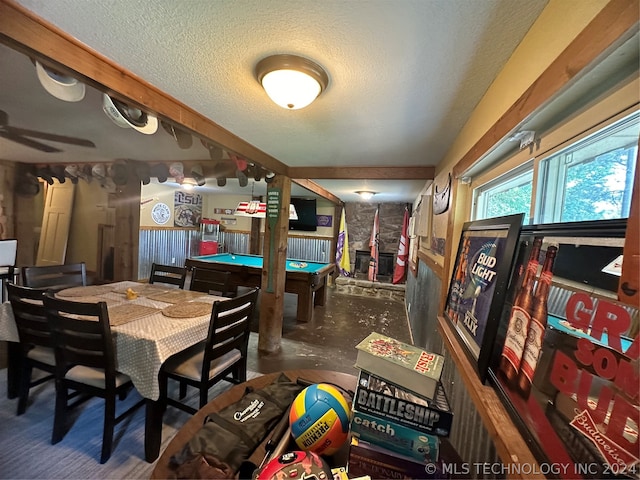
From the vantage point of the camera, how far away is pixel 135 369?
1499 millimetres

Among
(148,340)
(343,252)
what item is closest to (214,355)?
(148,340)

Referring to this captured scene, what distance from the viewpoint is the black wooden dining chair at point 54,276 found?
2309 millimetres

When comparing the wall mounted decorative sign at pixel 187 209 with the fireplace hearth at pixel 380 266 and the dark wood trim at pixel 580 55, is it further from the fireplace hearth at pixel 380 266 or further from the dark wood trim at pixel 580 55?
the dark wood trim at pixel 580 55

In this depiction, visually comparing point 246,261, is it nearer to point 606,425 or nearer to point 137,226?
point 137,226

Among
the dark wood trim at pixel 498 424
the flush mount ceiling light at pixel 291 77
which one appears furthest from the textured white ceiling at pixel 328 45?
the dark wood trim at pixel 498 424

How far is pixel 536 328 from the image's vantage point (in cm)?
71

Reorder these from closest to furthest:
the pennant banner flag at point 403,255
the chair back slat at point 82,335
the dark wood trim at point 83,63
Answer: the dark wood trim at point 83,63
the chair back slat at point 82,335
the pennant banner flag at point 403,255

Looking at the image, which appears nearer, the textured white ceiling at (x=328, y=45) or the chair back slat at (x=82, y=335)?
the textured white ceiling at (x=328, y=45)

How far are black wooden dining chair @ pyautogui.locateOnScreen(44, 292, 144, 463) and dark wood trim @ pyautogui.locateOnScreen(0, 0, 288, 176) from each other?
1.12m

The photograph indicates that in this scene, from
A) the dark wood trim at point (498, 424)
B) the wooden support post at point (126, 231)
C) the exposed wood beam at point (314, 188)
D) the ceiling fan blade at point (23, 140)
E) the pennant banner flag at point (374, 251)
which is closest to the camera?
the dark wood trim at point (498, 424)

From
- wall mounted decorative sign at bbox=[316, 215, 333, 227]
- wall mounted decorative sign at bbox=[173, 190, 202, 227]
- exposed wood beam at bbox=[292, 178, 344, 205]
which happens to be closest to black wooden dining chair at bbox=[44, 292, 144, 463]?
exposed wood beam at bbox=[292, 178, 344, 205]

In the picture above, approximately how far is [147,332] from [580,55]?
213cm

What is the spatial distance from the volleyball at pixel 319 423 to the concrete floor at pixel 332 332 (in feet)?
6.21

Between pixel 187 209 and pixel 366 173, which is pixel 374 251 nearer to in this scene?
pixel 366 173
